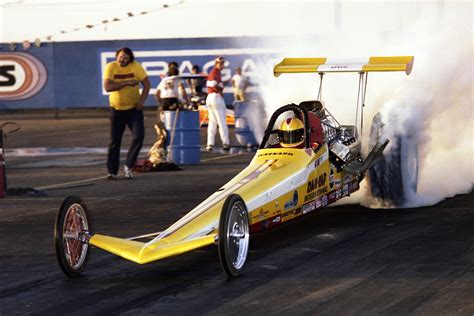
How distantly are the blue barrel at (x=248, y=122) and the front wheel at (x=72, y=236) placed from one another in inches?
524

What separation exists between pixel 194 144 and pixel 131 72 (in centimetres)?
303

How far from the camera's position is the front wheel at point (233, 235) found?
375 inches

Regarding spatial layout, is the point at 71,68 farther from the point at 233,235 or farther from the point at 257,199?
the point at 233,235

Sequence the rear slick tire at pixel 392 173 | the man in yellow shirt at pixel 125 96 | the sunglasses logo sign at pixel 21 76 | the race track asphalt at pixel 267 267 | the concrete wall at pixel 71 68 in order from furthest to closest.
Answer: the sunglasses logo sign at pixel 21 76
the concrete wall at pixel 71 68
the man in yellow shirt at pixel 125 96
the rear slick tire at pixel 392 173
the race track asphalt at pixel 267 267

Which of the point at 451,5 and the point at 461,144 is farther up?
the point at 451,5

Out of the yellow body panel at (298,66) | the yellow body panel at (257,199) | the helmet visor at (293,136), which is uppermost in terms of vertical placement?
the yellow body panel at (298,66)

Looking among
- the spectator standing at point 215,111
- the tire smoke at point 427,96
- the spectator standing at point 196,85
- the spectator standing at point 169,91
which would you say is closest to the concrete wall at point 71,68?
the spectator standing at point 196,85

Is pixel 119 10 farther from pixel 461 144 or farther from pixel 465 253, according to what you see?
pixel 465 253

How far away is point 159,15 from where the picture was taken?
1528 inches

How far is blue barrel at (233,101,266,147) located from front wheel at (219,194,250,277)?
1356 cm

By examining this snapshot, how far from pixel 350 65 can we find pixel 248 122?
932 cm

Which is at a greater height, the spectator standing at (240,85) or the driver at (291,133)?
the driver at (291,133)

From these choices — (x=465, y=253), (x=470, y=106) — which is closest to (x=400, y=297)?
(x=465, y=253)

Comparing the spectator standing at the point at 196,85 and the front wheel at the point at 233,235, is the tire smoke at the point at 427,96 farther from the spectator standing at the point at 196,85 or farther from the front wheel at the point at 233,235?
the spectator standing at the point at 196,85
